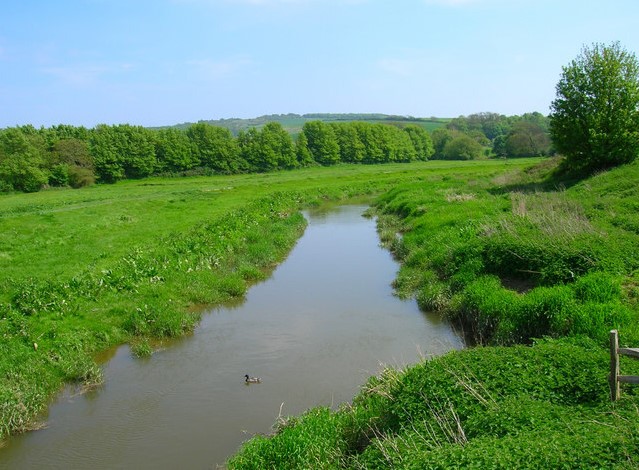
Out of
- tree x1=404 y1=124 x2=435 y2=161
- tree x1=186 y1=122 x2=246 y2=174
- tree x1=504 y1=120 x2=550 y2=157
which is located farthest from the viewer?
tree x1=404 y1=124 x2=435 y2=161

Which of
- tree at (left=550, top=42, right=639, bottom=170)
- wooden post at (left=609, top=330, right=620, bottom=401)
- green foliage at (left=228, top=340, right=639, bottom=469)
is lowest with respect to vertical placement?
green foliage at (left=228, top=340, right=639, bottom=469)

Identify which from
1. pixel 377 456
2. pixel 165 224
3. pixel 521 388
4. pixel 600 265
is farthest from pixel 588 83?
pixel 377 456

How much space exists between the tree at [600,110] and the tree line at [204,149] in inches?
2032

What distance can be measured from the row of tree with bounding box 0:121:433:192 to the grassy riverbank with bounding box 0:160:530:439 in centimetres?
2164

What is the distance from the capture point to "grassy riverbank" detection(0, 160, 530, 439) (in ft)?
42.7

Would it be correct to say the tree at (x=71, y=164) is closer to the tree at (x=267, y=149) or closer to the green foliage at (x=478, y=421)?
the tree at (x=267, y=149)

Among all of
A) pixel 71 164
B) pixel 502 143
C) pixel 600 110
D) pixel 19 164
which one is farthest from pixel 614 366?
pixel 502 143

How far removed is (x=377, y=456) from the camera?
7926 millimetres

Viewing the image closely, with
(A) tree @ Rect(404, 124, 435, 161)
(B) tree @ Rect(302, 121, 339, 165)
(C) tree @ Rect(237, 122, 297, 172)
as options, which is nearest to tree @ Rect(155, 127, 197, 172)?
(C) tree @ Rect(237, 122, 297, 172)

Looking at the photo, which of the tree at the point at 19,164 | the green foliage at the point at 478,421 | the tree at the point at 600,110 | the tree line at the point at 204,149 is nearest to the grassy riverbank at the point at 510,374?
the green foliage at the point at 478,421

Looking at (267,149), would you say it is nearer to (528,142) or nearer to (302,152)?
(302,152)

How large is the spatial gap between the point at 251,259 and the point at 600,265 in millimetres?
14153

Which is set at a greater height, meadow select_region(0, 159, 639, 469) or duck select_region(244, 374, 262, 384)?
meadow select_region(0, 159, 639, 469)

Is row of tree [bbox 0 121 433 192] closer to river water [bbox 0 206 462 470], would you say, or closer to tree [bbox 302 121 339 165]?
tree [bbox 302 121 339 165]
